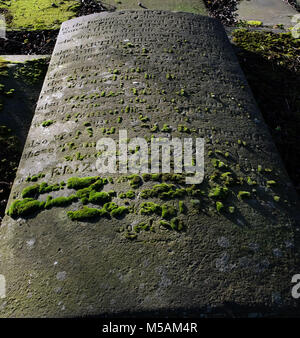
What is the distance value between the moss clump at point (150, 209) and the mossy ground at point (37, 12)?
4.98 metres

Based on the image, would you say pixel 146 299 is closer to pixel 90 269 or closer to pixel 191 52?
pixel 90 269

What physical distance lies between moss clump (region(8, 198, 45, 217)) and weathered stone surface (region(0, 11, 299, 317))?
0.02 metres

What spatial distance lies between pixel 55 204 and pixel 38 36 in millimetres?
4448

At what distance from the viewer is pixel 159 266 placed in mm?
2031

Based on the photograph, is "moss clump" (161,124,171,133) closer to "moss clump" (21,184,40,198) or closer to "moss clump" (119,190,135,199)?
"moss clump" (119,190,135,199)

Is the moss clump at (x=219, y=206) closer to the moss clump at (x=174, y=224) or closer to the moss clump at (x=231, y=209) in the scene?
the moss clump at (x=231, y=209)

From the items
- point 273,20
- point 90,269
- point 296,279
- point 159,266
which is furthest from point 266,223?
point 273,20

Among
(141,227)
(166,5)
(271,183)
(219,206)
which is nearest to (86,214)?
(141,227)

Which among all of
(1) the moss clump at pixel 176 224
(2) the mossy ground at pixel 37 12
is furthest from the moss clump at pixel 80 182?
(2) the mossy ground at pixel 37 12

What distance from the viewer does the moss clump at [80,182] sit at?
2486 mm

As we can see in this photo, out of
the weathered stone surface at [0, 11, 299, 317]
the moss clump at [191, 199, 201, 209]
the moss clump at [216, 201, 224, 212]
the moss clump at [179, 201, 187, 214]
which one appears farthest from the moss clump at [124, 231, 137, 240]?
the moss clump at [216, 201, 224, 212]

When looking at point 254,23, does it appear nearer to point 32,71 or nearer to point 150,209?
point 32,71

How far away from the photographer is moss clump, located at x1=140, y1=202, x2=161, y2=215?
229cm
